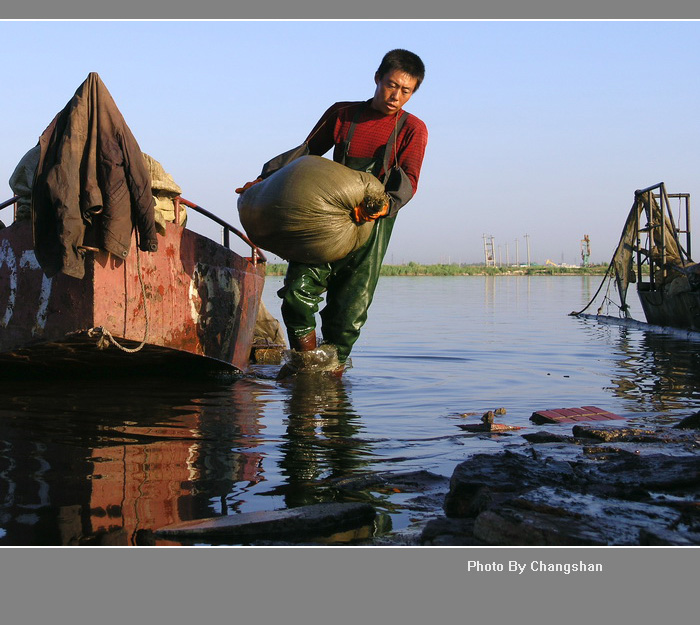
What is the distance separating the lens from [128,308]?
5898 millimetres

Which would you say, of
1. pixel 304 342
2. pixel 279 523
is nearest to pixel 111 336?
pixel 304 342

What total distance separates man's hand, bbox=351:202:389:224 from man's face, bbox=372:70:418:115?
33.4 inches

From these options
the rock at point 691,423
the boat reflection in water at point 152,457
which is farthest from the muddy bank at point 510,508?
the rock at point 691,423

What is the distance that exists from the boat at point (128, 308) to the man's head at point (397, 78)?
184 centimetres

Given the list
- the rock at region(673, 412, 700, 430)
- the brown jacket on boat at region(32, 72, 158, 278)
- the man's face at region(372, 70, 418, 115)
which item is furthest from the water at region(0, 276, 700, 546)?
the man's face at region(372, 70, 418, 115)

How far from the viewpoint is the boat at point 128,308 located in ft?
18.7

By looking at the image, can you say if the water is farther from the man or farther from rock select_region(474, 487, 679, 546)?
the man

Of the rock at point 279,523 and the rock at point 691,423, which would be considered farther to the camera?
the rock at point 691,423

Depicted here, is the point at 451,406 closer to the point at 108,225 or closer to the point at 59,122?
the point at 108,225

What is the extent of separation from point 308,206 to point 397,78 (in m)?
1.24

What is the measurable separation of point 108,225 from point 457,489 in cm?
320

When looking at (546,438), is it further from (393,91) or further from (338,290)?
(393,91)

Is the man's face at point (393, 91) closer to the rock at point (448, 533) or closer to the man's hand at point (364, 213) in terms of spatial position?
the man's hand at point (364, 213)

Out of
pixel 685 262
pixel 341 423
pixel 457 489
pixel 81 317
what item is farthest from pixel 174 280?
pixel 685 262
